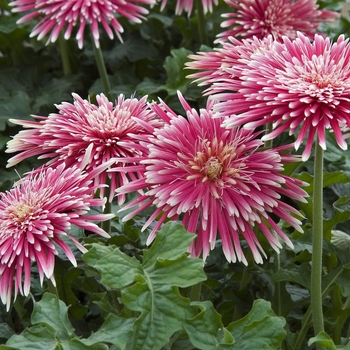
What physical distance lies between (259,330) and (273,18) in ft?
1.99

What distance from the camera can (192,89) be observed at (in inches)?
45.4

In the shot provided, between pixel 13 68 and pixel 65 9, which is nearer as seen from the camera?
pixel 65 9

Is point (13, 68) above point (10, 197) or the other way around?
above

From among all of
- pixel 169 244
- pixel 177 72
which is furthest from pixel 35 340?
pixel 177 72

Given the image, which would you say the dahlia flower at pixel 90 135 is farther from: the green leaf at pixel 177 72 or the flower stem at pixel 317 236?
the green leaf at pixel 177 72

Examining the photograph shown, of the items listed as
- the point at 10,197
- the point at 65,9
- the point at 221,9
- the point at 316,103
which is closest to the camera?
the point at 316,103

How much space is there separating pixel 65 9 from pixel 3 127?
0.25 m

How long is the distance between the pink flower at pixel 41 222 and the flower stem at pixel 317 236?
20 centimetres

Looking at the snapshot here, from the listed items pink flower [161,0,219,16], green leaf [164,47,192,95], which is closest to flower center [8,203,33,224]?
green leaf [164,47,192,95]

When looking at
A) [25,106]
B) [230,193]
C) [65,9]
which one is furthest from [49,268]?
[25,106]

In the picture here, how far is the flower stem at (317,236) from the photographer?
60cm

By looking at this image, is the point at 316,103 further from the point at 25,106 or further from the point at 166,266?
the point at 25,106

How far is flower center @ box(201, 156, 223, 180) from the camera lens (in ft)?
2.07

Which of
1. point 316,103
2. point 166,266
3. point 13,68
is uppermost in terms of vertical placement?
point 13,68
